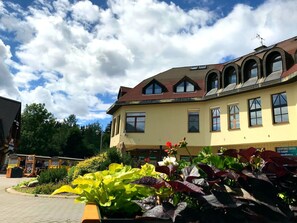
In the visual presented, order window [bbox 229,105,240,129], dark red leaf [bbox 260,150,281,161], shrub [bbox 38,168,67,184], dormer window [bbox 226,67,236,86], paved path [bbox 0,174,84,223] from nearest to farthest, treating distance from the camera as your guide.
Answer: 1. dark red leaf [bbox 260,150,281,161]
2. paved path [bbox 0,174,84,223]
3. shrub [bbox 38,168,67,184]
4. window [bbox 229,105,240,129]
5. dormer window [bbox 226,67,236,86]

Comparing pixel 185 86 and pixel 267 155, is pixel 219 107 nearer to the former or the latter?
pixel 185 86

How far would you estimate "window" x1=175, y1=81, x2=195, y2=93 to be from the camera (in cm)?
2310

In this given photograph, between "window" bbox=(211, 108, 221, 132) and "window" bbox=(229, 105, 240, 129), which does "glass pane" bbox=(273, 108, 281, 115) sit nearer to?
"window" bbox=(229, 105, 240, 129)

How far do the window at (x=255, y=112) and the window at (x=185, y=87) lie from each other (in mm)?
5496

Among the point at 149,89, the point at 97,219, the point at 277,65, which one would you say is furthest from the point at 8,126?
the point at 97,219

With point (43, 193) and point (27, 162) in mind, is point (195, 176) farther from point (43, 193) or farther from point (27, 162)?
point (27, 162)

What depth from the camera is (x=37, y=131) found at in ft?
208

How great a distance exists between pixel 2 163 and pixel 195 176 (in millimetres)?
45750

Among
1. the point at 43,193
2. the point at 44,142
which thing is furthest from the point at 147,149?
the point at 44,142

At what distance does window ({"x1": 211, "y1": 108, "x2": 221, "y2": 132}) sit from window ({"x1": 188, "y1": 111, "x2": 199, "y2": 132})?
125cm

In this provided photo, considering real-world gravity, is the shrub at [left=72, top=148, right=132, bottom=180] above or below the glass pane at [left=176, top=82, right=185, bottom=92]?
below

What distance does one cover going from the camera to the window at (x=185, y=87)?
2310 centimetres

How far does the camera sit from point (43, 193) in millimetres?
12812

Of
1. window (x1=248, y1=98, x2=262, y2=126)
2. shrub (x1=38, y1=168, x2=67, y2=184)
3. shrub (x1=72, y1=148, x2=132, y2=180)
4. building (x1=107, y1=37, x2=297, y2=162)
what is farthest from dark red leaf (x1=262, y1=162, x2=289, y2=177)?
window (x1=248, y1=98, x2=262, y2=126)
